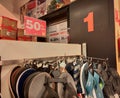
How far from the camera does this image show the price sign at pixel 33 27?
3.12 feet

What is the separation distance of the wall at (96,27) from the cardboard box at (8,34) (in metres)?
0.64

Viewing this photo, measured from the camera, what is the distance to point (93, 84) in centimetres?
97

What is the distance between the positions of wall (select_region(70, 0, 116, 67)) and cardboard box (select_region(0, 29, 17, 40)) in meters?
0.64

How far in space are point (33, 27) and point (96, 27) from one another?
0.66 m

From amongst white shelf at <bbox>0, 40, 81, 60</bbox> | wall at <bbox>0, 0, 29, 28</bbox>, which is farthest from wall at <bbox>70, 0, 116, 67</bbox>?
→ wall at <bbox>0, 0, 29, 28</bbox>

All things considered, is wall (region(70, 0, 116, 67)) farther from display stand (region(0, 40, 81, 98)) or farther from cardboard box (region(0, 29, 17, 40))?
cardboard box (region(0, 29, 17, 40))

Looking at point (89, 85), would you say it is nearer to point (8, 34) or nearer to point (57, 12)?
point (8, 34)

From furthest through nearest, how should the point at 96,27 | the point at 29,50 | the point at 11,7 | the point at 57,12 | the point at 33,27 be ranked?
the point at 11,7
the point at 57,12
the point at 96,27
the point at 33,27
the point at 29,50

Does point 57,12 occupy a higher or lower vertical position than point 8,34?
higher

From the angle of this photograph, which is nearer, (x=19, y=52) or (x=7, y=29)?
(x=19, y=52)

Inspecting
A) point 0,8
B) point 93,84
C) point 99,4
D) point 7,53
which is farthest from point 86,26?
point 0,8

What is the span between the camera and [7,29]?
1398mm

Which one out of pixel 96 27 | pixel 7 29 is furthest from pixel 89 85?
pixel 7 29

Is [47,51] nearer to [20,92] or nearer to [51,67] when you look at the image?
[51,67]
